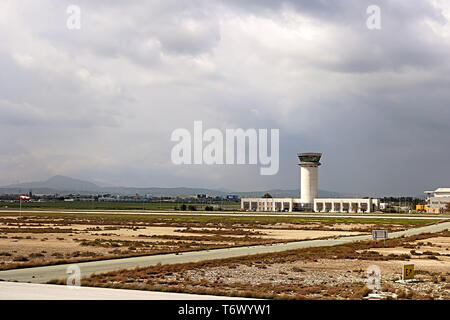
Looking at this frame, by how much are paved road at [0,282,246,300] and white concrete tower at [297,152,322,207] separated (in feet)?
498

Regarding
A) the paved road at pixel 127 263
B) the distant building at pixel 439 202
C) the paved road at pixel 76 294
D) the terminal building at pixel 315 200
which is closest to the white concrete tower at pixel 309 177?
the terminal building at pixel 315 200

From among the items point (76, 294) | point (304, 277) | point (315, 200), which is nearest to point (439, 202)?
point (315, 200)

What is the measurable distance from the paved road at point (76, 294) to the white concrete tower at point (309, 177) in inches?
5981

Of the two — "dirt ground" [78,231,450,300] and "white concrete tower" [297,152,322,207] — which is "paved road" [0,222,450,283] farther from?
"white concrete tower" [297,152,322,207]

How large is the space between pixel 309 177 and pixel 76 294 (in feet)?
506

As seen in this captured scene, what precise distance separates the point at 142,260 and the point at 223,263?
4.75m

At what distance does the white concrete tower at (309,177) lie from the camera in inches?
6629

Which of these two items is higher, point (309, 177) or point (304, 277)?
point (309, 177)

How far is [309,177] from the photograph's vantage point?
169 meters

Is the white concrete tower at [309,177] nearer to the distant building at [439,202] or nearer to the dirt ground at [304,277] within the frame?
the distant building at [439,202]

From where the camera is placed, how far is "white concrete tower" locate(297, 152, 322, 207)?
552 feet

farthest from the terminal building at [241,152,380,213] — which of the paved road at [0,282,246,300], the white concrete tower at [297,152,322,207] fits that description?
the paved road at [0,282,246,300]

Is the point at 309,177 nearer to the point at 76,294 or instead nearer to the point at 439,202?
the point at 439,202
